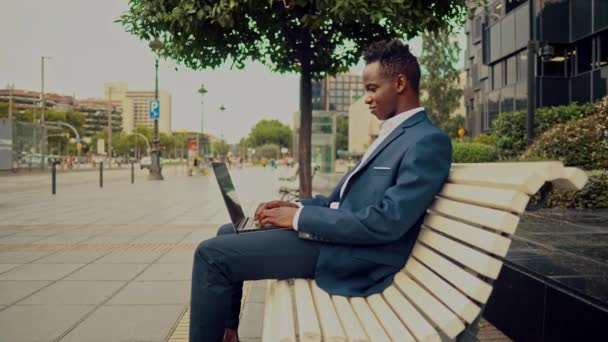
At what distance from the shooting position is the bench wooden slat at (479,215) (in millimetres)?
1619

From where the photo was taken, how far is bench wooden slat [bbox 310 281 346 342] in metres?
1.69

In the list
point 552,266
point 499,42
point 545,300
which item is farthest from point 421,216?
point 499,42

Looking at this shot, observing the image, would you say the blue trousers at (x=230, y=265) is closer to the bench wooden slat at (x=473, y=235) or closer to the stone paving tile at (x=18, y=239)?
the bench wooden slat at (x=473, y=235)

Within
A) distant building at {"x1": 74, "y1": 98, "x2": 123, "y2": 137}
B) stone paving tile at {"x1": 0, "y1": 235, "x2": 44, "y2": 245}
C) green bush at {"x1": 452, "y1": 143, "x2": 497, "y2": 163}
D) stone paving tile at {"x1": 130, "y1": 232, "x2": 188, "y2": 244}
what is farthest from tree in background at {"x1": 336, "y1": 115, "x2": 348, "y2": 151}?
stone paving tile at {"x1": 0, "y1": 235, "x2": 44, "y2": 245}

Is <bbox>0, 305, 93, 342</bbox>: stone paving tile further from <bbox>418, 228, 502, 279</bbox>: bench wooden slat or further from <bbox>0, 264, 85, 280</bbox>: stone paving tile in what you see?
<bbox>418, 228, 502, 279</bbox>: bench wooden slat

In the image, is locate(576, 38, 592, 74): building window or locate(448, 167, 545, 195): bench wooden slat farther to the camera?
locate(576, 38, 592, 74): building window

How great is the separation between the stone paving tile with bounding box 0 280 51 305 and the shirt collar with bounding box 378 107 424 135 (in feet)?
11.3

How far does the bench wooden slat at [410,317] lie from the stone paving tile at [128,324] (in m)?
1.81

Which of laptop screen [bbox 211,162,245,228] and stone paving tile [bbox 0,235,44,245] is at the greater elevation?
laptop screen [bbox 211,162,245,228]

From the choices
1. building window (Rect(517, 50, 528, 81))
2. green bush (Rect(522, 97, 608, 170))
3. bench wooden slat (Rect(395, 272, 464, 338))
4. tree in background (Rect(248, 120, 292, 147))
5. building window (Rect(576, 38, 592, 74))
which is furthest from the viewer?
tree in background (Rect(248, 120, 292, 147))

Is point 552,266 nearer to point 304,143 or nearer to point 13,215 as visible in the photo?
point 304,143

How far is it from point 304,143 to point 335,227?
5487 mm

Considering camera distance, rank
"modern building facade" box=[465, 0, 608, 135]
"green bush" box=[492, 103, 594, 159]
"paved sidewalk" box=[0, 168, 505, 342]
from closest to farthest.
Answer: "paved sidewalk" box=[0, 168, 505, 342]
"green bush" box=[492, 103, 594, 159]
"modern building facade" box=[465, 0, 608, 135]

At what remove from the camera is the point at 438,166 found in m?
2.06
